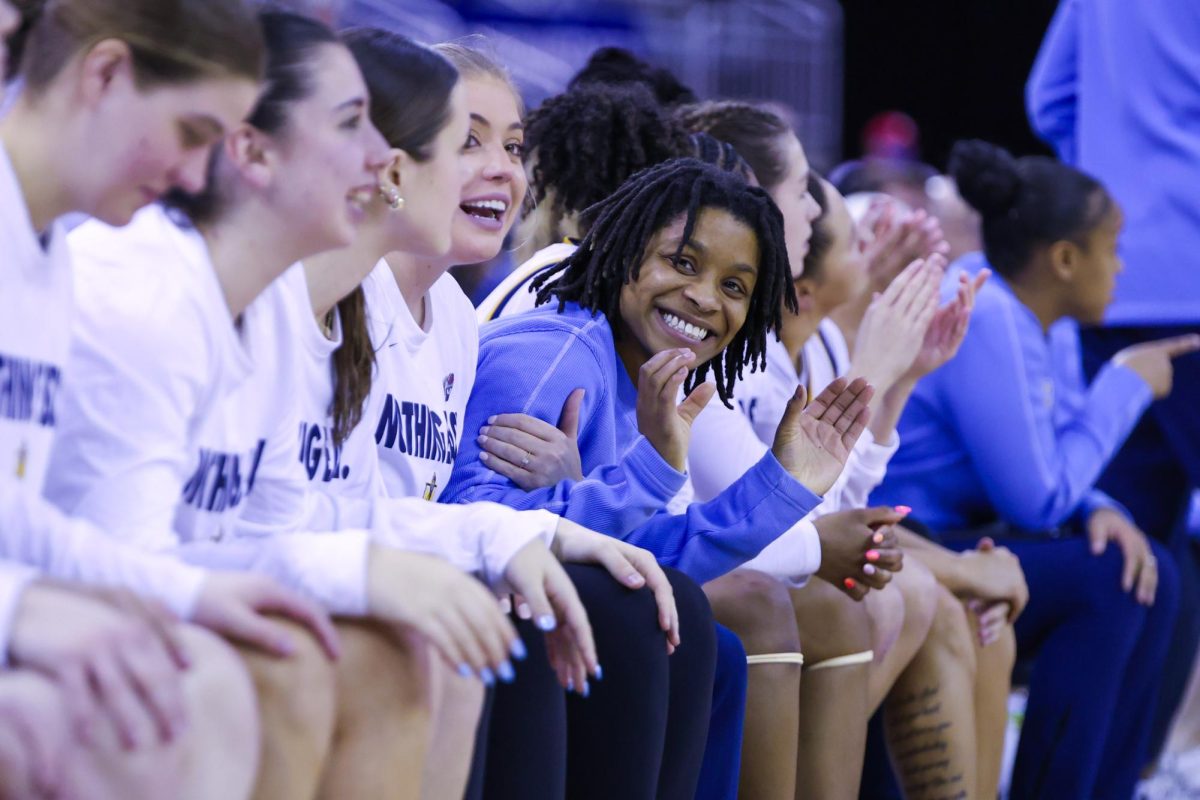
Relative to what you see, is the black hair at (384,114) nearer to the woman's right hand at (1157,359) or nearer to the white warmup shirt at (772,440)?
the white warmup shirt at (772,440)

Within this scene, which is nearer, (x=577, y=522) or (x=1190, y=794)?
(x=577, y=522)

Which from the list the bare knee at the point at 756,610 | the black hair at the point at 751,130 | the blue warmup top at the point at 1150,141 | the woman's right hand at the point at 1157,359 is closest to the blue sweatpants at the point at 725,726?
the bare knee at the point at 756,610

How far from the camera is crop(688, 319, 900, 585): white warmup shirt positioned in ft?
6.53

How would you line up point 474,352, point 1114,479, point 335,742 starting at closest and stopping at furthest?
point 335,742
point 474,352
point 1114,479

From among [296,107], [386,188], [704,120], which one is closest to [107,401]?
[296,107]

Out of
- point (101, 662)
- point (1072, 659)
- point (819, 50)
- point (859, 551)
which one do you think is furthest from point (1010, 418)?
point (819, 50)

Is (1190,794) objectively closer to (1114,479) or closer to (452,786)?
(1114,479)

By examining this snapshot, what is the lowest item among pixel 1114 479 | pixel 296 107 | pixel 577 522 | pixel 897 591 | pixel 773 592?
pixel 1114 479

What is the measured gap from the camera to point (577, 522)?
5.53ft

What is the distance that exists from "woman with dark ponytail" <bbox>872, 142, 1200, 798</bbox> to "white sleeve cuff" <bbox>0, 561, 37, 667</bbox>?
6.47 feet

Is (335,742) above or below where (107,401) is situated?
below

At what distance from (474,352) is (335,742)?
798mm

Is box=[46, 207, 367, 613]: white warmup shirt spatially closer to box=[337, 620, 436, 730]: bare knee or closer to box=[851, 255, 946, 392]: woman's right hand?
box=[337, 620, 436, 730]: bare knee

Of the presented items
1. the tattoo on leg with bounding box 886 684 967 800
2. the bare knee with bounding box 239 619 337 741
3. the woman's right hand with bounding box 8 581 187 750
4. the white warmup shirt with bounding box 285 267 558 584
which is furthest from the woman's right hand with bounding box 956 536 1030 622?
the woman's right hand with bounding box 8 581 187 750
